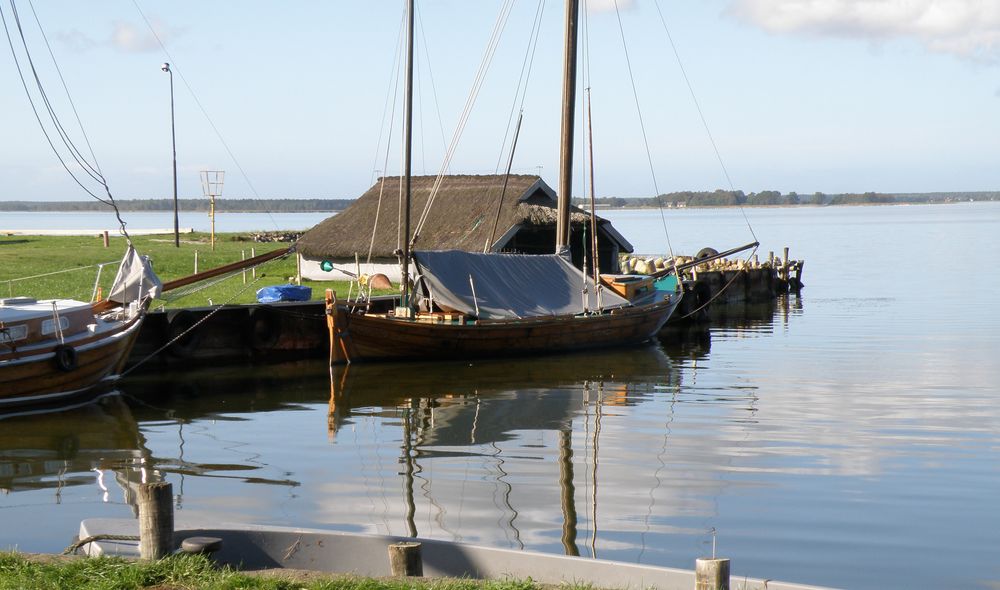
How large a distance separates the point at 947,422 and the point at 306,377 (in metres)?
15.3

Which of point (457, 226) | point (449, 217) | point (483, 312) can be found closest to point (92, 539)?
point (483, 312)

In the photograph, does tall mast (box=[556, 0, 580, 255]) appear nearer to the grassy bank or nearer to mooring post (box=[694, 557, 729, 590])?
the grassy bank

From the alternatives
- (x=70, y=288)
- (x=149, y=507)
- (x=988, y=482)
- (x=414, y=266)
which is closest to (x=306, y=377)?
(x=414, y=266)

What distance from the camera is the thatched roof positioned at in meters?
42.6

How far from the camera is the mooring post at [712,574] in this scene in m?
7.53

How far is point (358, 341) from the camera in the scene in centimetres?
2920

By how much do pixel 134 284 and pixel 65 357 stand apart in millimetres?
3302

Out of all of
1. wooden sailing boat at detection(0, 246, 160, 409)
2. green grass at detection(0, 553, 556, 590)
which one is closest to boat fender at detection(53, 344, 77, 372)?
A: wooden sailing boat at detection(0, 246, 160, 409)

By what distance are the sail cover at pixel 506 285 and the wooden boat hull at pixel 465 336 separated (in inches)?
23.3

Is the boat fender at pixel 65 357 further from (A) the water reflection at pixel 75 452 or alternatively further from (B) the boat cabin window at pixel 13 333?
(A) the water reflection at pixel 75 452

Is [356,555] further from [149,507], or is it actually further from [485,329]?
[485,329]

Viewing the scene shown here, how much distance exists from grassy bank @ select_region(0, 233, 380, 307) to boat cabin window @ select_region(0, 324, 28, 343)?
5.07m

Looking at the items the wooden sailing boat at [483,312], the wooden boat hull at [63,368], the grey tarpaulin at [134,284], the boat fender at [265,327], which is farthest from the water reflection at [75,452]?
the wooden sailing boat at [483,312]

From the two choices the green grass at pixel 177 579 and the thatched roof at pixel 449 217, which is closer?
the green grass at pixel 177 579
